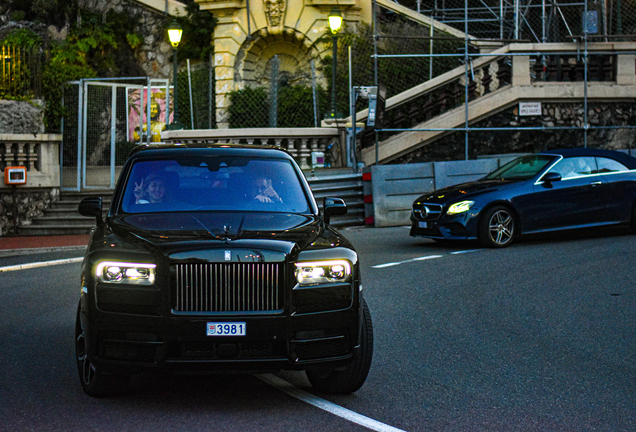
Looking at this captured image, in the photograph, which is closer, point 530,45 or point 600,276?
point 600,276

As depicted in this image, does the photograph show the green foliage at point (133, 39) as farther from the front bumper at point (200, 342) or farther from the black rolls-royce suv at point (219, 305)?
the front bumper at point (200, 342)

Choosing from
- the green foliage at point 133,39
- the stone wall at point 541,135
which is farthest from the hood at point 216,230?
the green foliage at point 133,39

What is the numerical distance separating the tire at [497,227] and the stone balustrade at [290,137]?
338 inches

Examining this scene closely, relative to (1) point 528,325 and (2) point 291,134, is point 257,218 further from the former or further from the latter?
(2) point 291,134

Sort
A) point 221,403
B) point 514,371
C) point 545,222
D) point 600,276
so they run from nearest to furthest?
point 221,403 → point 514,371 → point 600,276 → point 545,222

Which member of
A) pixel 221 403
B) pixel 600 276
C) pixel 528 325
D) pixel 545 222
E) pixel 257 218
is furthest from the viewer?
pixel 545 222

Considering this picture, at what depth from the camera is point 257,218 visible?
258 inches

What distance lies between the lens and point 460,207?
47.2 ft

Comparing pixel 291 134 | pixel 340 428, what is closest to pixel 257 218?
pixel 340 428

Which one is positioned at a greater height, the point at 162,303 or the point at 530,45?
the point at 530,45

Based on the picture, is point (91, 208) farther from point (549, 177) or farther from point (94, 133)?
point (94, 133)

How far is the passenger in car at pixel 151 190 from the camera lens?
6.96 meters

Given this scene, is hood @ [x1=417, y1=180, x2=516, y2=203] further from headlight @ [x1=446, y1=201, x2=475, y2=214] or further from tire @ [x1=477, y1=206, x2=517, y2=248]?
tire @ [x1=477, y1=206, x2=517, y2=248]

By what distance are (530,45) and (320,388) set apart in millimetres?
18248
